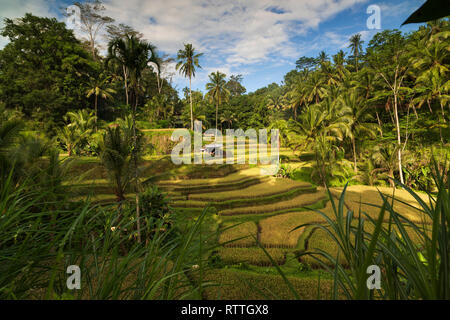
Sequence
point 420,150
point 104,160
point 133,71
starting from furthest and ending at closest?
point 420,150
point 104,160
point 133,71

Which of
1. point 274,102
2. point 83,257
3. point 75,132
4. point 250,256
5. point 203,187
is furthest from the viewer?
point 274,102

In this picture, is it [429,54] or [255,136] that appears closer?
[429,54]

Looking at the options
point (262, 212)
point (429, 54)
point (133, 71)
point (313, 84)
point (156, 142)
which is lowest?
point (262, 212)

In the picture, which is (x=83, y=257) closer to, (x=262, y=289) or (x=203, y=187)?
(x=262, y=289)

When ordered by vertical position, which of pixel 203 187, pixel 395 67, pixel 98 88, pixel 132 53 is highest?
pixel 98 88

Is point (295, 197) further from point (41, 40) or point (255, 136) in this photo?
point (41, 40)

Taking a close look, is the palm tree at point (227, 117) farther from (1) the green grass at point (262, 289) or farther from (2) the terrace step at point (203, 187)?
(1) the green grass at point (262, 289)

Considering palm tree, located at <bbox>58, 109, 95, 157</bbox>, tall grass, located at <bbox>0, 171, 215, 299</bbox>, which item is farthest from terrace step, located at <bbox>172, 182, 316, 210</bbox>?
palm tree, located at <bbox>58, 109, 95, 157</bbox>

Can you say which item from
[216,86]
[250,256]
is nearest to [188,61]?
[216,86]

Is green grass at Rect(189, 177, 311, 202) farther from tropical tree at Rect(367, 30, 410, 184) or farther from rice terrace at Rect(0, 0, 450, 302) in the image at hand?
tropical tree at Rect(367, 30, 410, 184)

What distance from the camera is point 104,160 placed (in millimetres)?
5832

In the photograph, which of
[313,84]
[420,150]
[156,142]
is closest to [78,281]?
[156,142]

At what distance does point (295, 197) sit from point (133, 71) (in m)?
8.63
